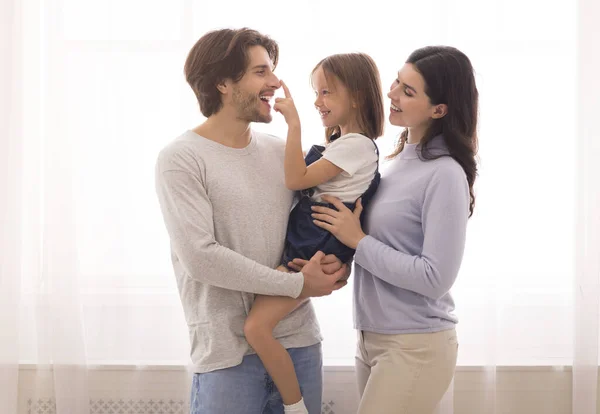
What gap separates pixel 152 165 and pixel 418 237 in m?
1.21

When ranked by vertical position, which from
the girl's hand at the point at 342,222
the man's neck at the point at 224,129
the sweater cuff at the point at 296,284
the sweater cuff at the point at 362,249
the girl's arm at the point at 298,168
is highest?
the man's neck at the point at 224,129

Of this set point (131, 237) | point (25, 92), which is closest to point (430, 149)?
point (131, 237)

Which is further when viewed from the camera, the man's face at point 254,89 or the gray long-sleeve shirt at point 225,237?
the man's face at point 254,89

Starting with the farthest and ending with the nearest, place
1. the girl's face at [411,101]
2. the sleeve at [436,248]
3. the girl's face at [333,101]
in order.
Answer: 1. the girl's face at [333,101]
2. the girl's face at [411,101]
3. the sleeve at [436,248]

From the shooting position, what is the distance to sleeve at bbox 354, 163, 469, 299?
1713 millimetres

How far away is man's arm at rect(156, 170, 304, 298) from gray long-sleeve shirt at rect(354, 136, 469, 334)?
254mm

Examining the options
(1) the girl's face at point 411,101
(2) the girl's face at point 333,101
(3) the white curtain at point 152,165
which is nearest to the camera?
(1) the girl's face at point 411,101

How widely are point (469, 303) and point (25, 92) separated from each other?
193 cm

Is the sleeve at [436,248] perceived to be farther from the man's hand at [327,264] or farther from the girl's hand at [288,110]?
the girl's hand at [288,110]

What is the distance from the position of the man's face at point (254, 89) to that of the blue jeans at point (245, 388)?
711mm

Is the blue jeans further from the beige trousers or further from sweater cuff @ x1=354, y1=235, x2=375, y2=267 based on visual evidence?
sweater cuff @ x1=354, y1=235, x2=375, y2=267

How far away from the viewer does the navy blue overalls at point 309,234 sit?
6.12ft

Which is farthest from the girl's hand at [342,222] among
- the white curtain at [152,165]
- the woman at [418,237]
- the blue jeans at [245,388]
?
the white curtain at [152,165]

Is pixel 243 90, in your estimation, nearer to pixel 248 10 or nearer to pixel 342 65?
pixel 342 65
